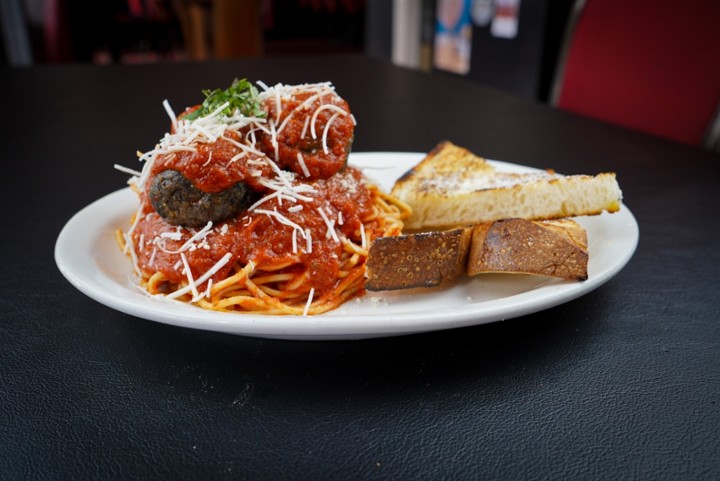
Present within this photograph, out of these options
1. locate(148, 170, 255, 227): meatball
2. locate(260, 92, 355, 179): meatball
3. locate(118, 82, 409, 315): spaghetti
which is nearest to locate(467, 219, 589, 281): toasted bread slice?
locate(118, 82, 409, 315): spaghetti

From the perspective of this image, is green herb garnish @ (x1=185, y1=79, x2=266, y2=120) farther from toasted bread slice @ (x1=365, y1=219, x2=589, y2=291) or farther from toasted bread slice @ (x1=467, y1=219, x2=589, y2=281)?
toasted bread slice @ (x1=467, y1=219, x2=589, y2=281)

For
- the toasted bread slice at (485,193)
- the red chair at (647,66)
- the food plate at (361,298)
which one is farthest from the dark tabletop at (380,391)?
the red chair at (647,66)

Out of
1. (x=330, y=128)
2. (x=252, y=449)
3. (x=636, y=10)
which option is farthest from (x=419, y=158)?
(x=636, y=10)

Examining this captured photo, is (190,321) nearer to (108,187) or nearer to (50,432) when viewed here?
(50,432)

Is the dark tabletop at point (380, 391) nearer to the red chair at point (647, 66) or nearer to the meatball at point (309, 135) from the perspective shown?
the meatball at point (309, 135)

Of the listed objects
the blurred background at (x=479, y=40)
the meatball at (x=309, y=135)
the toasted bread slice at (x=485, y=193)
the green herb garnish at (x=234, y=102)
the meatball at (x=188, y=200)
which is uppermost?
the green herb garnish at (x=234, y=102)
